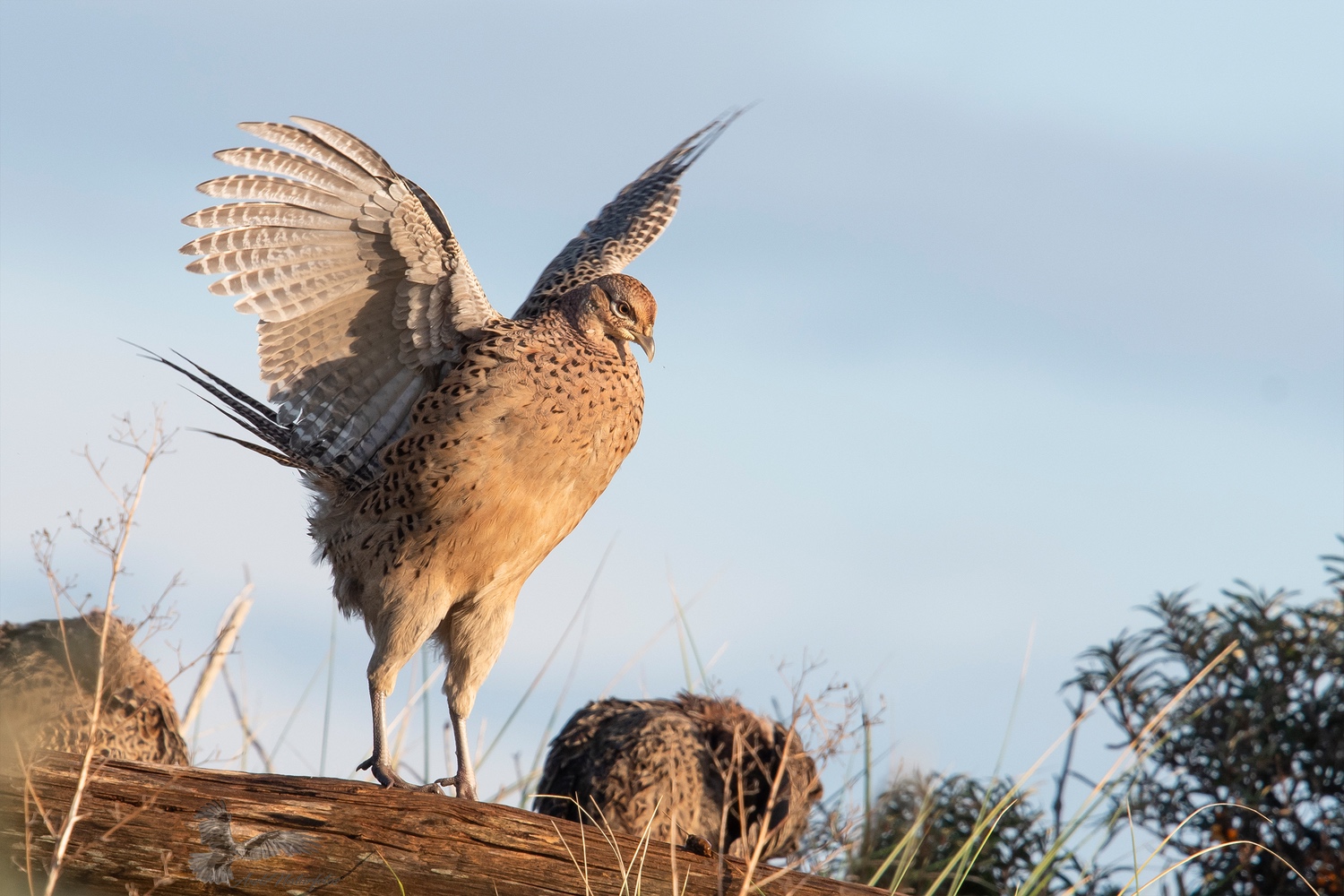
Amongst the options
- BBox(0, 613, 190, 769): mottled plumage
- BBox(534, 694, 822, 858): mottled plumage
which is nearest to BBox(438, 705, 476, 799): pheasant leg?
BBox(534, 694, 822, 858): mottled plumage

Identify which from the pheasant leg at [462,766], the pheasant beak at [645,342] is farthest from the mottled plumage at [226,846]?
the pheasant beak at [645,342]

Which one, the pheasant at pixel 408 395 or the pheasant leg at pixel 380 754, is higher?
the pheasant at pixel 408 395

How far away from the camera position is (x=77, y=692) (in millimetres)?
5012

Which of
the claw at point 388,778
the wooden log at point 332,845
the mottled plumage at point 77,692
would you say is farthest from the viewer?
the mottled plumage at point 77,692

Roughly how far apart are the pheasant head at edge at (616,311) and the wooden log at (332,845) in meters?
1.83

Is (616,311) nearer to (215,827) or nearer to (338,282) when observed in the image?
(338,282)

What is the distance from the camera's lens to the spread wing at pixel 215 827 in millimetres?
3547

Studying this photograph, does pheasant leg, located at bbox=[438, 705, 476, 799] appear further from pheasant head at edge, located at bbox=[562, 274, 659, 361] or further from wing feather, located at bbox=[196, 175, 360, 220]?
wing feather, located at bbox=[196, 175, 360, 220]

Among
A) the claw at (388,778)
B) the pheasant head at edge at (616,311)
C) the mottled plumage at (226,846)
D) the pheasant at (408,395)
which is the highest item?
the pheasant head at edge at (616,311)

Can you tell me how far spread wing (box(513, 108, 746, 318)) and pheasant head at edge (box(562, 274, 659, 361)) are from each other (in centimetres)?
43

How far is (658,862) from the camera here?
386 centimetres

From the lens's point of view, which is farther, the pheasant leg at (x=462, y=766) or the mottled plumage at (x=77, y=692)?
the mottled plumage at (x=77, y=692)

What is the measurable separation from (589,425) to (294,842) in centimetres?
173

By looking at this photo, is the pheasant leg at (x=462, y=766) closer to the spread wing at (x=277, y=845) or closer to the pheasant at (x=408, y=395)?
the pheasant at (x=408, y=395)
